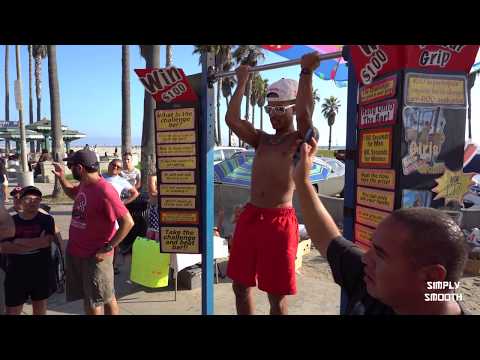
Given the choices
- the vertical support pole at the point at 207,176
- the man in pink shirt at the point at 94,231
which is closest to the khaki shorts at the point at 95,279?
the man in pink shirt at the point at 94,231

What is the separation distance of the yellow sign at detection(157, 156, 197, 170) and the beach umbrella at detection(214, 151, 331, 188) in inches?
208

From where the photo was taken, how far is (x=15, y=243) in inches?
119

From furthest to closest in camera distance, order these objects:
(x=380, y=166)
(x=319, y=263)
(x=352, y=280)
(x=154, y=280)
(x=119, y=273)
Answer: (x=319, y=263)
(x=119, y=273)
(x=154, y=280)
(x=380, y=166)
(x=352, y=280)

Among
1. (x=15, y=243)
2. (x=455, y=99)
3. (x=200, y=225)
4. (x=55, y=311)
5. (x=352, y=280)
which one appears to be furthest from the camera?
(x=55, y=311)

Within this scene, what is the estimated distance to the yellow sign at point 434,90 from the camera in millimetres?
1914

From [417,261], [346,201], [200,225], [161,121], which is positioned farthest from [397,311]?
[161,121]

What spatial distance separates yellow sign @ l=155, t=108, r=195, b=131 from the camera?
3.36m

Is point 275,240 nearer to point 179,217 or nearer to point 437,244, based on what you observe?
point 179,217

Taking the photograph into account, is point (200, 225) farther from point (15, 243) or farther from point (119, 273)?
point (119, 273)

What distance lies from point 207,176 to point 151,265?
167 cm

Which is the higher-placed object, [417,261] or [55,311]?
[417,261]

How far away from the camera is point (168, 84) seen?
3365 millimetres

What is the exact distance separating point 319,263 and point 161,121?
362 cm

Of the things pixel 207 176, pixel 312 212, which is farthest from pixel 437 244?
pixel 207 176
